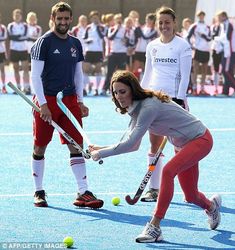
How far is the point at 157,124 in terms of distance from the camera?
7508 millimetres

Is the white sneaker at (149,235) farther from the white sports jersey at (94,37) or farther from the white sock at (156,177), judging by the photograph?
the white sports jersey at (94,37)

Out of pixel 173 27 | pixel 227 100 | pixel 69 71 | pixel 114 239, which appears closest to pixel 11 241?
pixel 114 239

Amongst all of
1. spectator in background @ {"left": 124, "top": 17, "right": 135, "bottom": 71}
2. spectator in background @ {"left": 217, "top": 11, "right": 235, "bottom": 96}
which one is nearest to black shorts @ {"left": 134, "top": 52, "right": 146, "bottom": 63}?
spectator in background @ {"left": 124, "top": 17, "right": 135, "bottom": 71}

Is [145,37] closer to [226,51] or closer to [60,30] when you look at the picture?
[226,51]

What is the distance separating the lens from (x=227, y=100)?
21344 millimetres

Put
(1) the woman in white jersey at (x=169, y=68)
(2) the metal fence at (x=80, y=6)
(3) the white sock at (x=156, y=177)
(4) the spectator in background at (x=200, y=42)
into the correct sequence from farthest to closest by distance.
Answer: (2) the metal fence at (x=80, y=6) < (4) the spectator in background at (x=200, y=42) < (3) the white sock at (x=156, y=177) < (1) the woman in white jersey at (x=169, y=68)

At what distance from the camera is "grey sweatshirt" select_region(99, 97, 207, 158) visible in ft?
24.1

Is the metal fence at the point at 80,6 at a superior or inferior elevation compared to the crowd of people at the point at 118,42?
superior

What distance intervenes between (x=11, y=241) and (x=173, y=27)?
10.8ft

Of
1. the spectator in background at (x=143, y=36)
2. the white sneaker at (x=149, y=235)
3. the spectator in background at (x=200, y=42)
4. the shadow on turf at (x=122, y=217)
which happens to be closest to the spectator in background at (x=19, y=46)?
the spectator in background at (x=143, y=36)

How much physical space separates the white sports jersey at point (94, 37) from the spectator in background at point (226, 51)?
3083 mm

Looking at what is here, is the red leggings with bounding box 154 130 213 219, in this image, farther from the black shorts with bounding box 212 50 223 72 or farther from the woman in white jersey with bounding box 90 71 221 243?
the black shorts with bounding box 212 50 223 72

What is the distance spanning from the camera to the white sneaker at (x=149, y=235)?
7484mm

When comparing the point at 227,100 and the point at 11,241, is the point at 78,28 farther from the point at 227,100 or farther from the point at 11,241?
the point at 11,241
